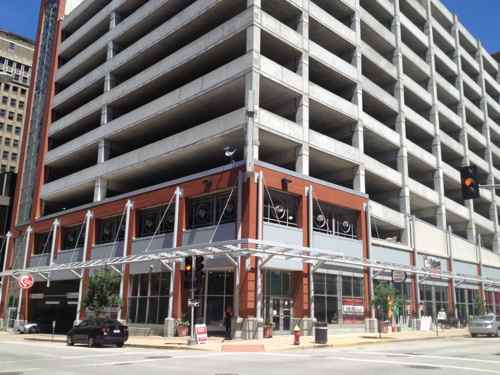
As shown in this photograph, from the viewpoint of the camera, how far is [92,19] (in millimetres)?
53719

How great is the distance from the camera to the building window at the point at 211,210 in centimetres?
3170

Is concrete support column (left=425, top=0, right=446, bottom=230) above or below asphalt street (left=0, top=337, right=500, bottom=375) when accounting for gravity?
above

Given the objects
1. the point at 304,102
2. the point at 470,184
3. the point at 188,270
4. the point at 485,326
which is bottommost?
the point at 485,326

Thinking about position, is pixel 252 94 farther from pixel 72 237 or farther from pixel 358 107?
pixel 72 237

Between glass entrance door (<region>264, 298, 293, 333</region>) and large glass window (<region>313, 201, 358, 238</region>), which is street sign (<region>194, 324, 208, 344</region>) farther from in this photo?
large glass window (<region>313, 201, 358, 238</region>)

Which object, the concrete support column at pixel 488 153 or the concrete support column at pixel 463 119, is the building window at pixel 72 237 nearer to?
the concrete support column at pixel 463 119

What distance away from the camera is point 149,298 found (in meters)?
35.0

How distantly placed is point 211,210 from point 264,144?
6436 millimetres

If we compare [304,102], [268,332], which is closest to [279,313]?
[268,332]

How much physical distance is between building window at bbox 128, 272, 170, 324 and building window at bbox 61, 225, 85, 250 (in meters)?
10.7

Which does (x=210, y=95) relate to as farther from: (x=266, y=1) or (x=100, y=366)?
(x=100, y=366)

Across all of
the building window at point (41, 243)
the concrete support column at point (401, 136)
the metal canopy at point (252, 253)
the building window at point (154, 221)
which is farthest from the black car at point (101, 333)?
the concrete support column at point (401, 136)

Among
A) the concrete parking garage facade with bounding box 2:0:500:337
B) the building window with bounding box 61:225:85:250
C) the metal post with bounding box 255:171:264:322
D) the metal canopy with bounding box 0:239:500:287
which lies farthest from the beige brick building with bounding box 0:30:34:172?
the metal post with bounding box 255:171:264:322

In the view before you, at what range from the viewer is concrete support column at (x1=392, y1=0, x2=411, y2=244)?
45.0 metres
